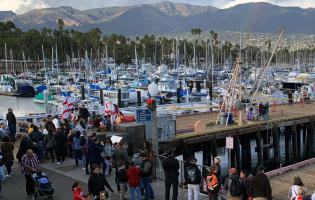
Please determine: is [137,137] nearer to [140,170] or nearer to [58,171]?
[58,171]

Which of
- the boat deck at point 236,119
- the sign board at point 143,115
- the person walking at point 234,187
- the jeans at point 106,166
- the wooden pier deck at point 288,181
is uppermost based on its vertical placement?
the sign board at point 143,115

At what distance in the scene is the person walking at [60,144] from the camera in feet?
60.1

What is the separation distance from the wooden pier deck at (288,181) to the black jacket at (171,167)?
18.0 feet

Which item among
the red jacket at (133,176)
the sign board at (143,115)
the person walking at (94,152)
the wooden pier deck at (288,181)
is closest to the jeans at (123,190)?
the red jacket at (133,176)

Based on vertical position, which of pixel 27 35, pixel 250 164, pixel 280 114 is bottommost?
pixel 250 164

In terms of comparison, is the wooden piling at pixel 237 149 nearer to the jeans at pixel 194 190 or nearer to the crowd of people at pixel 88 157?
the crowd of people at pixel 88 157

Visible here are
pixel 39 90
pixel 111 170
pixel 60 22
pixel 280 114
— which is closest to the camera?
pixel 111 170

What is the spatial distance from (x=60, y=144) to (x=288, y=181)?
31.7 ft

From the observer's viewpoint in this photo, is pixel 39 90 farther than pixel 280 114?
Yes

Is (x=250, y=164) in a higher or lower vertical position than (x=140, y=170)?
lower

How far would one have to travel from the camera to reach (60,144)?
18422 mm

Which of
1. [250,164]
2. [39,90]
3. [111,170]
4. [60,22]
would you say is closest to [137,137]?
[111,170]

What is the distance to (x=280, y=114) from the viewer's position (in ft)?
116

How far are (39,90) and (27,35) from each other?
186ft
